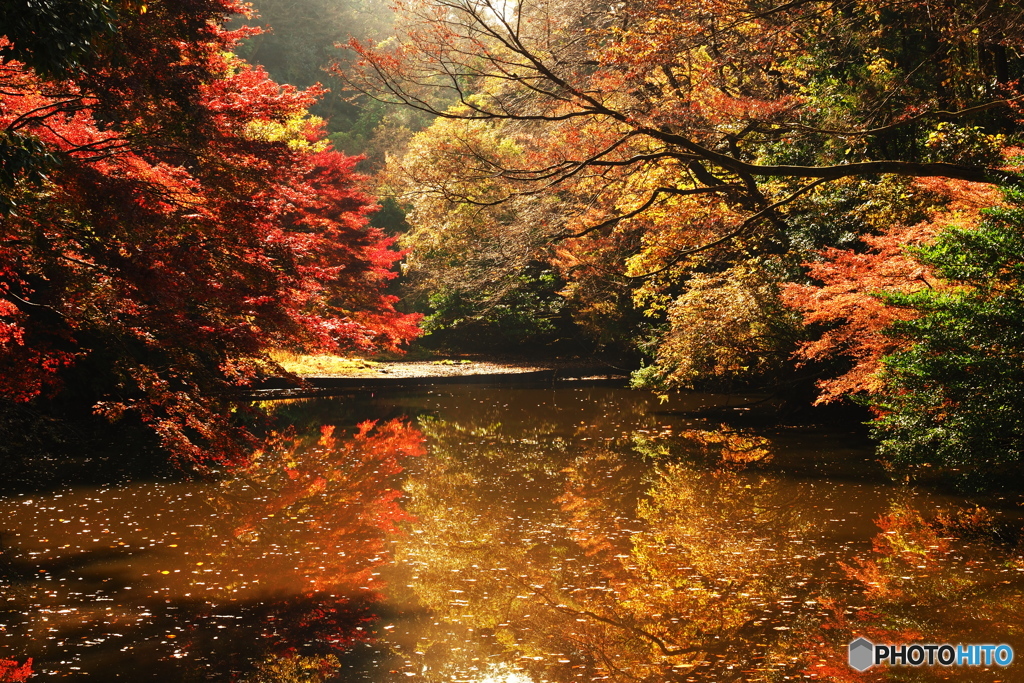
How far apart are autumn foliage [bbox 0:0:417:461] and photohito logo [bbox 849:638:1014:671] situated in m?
5.86

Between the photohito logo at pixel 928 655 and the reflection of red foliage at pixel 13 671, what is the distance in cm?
454

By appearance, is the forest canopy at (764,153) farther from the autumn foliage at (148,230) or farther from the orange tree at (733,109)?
the autumn foliage at (148,230)

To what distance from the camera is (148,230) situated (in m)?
7.94

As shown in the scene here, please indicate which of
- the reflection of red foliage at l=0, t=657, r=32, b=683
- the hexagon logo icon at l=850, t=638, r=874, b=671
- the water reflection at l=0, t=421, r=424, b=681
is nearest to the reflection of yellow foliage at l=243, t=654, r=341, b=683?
the water reflection at l=0, t=421, r=424, b=681

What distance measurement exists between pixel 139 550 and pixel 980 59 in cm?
1153

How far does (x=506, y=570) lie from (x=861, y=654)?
8.57ft

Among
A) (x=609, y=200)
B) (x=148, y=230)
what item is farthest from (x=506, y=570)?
(x=609, y=200)

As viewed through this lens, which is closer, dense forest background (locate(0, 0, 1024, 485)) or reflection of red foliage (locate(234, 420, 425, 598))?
reflection of red foliage (locate(234, 420, 425, 598))

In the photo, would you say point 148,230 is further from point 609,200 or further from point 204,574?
point 609,200

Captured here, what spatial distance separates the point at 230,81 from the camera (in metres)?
11.6

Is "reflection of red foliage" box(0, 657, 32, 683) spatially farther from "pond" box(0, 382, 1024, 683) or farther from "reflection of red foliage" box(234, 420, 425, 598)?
"reflection of red foliage" box(234, 420, 425, 598)

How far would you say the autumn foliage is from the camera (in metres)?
7.38

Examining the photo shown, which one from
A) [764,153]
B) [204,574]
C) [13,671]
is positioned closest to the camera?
[13,671]

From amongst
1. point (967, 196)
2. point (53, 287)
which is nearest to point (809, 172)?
point (967, 196)
